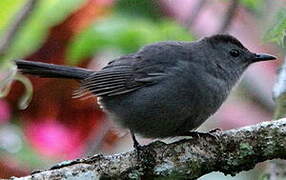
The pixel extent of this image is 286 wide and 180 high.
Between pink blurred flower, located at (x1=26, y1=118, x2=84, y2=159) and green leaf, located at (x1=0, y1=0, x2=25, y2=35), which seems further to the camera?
pink blurred flower, located at (x1=26, y1=118, x2=84, y2=159)

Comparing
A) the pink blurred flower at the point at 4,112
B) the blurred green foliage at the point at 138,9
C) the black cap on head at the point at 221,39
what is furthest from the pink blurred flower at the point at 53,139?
the black cap on head at the point at 221,39

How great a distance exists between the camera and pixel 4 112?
213 inches

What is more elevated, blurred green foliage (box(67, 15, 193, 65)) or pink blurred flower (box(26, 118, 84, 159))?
blurred green foliage (box(67, 15, 193, 65))

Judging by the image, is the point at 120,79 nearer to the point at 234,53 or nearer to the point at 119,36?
the point at 119,36

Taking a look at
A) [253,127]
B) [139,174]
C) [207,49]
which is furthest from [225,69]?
[139,174]

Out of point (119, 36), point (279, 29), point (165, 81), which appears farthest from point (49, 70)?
point (279, 29)

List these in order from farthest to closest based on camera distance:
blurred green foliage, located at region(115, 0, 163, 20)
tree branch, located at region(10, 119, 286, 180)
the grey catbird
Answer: blurred green foliage, located at region(115, 0, 163, 20) → the grey catbird → tree branch, located at region(10, 119, 286, 180)

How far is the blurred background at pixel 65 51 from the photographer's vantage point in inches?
206

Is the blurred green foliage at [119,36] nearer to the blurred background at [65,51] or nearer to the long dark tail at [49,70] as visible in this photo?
the blurred background at [65,51]

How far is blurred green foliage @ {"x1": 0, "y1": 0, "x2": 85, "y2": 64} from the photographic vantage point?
17.3 ft

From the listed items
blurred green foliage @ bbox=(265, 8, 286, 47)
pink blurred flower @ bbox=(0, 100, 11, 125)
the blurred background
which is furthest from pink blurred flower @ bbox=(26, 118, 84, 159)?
blurred green foliage @ bbox=(265, 8, 286, 47)

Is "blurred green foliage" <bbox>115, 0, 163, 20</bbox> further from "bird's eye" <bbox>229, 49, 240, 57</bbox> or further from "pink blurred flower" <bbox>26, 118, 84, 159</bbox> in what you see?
"pink blurred flower" <bbox>26, 118, 84, 159</bbox>

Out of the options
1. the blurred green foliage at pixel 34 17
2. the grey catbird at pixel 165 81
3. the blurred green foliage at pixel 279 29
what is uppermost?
the blurred green foliage at pixel 34 17

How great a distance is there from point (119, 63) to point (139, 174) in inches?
52.1
